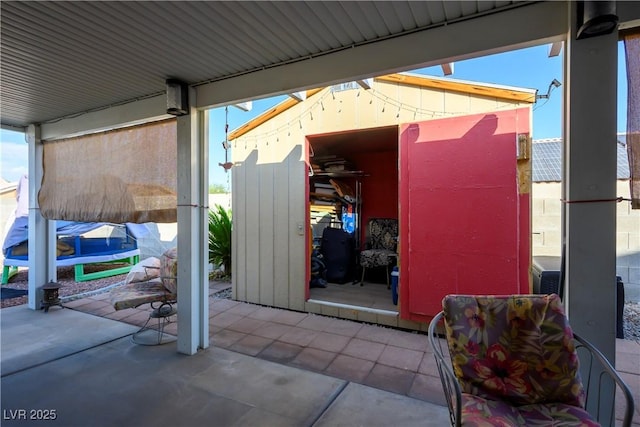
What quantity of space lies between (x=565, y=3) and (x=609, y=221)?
124cm

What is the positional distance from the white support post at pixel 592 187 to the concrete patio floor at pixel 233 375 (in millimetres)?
1118

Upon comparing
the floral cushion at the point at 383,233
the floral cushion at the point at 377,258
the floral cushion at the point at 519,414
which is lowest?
the floral cushion at the point at 519,414

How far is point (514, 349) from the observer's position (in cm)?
162

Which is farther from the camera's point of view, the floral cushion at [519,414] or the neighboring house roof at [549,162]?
the neighboring house roof at [549,162]

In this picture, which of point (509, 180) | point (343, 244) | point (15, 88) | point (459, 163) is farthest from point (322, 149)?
point (15, 88)

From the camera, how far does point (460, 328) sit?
168 cm

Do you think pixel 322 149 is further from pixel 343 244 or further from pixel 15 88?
pixel 15 88

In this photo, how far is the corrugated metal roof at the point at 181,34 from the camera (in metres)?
1.87

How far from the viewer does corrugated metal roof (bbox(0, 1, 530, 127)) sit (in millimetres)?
1866

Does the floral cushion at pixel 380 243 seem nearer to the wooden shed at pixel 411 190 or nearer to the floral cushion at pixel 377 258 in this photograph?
A: the floral cushion at pixel 377 258

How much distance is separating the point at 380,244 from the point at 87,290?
5271mm

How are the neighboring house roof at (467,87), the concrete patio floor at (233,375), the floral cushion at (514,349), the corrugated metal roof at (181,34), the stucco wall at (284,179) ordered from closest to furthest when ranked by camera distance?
the floral cushion at (514,349) → the corrugated metal roof at (181,34) → the concrete patio floor at (233,375) → the neighboring house roof at (467,87) → the stucco wall at (284,179)

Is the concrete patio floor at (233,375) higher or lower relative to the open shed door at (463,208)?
lower

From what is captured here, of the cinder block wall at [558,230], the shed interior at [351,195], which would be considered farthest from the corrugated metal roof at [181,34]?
the cinder block wall at [558,230]
